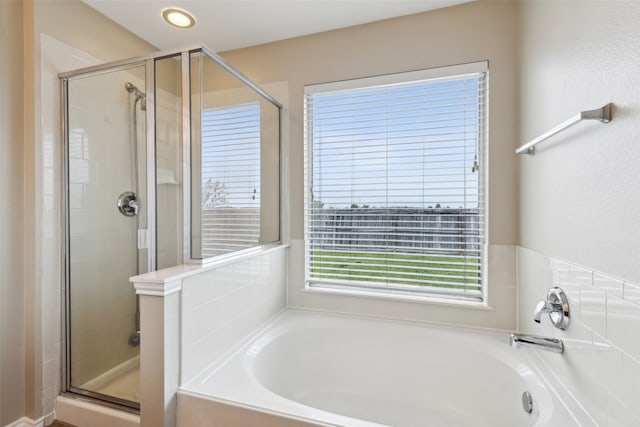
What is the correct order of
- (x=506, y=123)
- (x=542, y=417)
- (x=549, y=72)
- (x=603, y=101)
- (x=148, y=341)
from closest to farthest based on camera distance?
(x=603, y=101) → (x=542, y=417) → (x=148, y=341) → (x=549, y=72) → (x=506, y=123)

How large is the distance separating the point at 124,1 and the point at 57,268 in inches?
61.9

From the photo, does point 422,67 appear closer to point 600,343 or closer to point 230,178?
point 230,178

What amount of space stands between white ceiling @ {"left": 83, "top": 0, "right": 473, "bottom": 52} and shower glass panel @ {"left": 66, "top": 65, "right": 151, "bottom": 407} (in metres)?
0.51

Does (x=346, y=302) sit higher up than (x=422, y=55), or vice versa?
(x=422, y=55)

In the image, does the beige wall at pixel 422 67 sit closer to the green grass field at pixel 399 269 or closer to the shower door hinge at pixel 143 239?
the green grass field at pixel 399 269

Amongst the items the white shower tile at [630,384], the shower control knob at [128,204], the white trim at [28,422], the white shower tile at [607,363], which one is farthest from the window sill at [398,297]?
the white trim at [28,422]

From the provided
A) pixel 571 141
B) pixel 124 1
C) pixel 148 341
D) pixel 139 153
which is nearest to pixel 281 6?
pixel 124 1

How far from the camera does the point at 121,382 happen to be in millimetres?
1589

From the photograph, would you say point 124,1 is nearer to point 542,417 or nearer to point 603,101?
point 603,101

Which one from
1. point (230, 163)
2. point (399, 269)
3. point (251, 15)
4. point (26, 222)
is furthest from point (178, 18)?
point (399, 269)

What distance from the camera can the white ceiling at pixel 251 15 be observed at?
5.89 ft

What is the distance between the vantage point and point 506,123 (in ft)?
5.73

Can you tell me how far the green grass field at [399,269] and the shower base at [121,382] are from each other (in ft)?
3.86

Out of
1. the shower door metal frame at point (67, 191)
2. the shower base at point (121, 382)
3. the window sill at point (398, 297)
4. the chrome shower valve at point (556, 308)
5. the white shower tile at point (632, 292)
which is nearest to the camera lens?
the white shower tile at point (632, 292)
